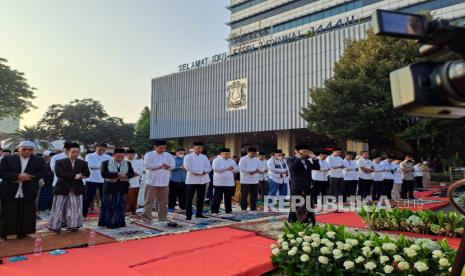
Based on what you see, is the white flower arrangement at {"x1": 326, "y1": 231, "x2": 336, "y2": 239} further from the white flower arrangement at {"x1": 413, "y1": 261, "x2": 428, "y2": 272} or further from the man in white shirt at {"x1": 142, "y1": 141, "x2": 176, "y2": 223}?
the man in white shirt at {"x1": 142, "y1": 141, "x2": 176, "y2": 223}

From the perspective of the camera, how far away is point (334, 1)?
126 ft

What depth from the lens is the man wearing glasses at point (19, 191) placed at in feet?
19.1

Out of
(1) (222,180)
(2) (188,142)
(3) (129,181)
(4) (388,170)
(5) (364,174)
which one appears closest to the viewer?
(3) (129,181)

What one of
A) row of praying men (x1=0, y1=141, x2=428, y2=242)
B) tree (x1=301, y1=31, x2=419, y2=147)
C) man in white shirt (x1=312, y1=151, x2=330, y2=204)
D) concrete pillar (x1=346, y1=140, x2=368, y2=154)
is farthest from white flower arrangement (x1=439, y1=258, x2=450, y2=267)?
concrete pillar (x1=346, y1=140, x2=368, y2=154)

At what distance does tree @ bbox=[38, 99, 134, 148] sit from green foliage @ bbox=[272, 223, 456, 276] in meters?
38.5

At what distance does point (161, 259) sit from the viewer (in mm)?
4625

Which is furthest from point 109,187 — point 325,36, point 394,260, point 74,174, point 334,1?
point 334,1

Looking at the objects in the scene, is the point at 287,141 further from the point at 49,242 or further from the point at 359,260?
the point at 359,260

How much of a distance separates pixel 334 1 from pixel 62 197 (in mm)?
37968

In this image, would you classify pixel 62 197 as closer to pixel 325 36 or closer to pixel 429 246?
pixel 429 246

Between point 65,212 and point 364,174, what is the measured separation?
9.37m

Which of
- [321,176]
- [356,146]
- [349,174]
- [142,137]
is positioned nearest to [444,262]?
[321,176]

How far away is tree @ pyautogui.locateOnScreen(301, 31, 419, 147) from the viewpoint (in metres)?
17.4

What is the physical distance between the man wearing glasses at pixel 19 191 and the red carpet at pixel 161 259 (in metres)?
1.47
